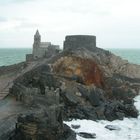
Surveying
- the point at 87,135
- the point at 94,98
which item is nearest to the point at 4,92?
the point at 94,98

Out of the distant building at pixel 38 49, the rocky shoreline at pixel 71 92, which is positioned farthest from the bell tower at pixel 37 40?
the rocky shoreline at pixel 71 92

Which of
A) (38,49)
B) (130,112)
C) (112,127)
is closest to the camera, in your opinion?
(112,127)

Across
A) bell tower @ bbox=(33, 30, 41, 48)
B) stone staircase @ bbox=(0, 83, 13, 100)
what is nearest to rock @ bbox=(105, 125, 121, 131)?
stone staircase @ bbox=(0, 83, 13, 100)

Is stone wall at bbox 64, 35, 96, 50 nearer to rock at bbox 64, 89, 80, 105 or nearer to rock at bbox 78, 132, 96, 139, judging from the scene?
rock at bbox 64, 89, 80, 105

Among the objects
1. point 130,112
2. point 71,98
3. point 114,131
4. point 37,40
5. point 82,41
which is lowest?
point 114,131

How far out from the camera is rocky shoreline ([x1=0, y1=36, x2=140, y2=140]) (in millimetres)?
16797

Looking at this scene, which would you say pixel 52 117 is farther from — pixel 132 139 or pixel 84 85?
pixel 84 85

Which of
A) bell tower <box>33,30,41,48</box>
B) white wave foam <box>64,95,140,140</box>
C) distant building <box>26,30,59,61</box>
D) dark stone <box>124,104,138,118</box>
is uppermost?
bell tower <box>33,30,41,48</box>

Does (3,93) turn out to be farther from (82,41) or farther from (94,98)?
(82,41)

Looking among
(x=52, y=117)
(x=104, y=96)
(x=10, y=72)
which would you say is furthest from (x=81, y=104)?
(x=10, y=72)

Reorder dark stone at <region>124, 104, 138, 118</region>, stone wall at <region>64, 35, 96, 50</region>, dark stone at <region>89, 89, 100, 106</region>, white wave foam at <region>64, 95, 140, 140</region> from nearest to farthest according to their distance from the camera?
white wave foam at <region>64, 95, 140, 140</region>
dark stone at <region>124, 104, 138, 118</region>
dark stone at <region>89, 89, 100, 106</region>
stone wall at <region>64, 35, 96, 50</region>

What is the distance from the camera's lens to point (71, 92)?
2436 cm

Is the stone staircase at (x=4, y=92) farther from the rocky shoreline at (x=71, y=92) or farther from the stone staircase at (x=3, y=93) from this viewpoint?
the rocky shoreline at (x=71, y=92)

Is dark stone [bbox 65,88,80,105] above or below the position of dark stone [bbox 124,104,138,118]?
above
